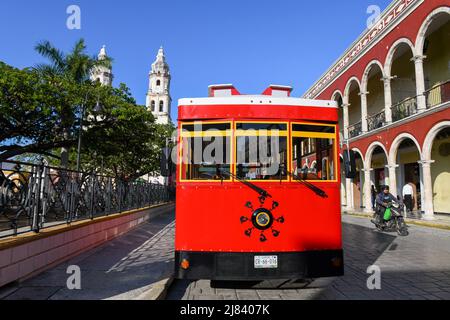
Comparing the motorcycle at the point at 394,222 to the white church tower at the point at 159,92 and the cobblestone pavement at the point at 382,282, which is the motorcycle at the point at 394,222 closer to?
the cobblestone pavement at the point at 382,282

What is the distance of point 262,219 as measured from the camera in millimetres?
4902

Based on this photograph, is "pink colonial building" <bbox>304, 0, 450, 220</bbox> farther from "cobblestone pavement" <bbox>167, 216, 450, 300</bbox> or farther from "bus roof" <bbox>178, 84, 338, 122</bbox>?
"bus roof" <bbox>178, 84, 338, 122</bbox>

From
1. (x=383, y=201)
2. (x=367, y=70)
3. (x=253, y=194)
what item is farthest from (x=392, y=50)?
(x=253, y=194)


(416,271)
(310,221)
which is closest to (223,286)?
(310,221)

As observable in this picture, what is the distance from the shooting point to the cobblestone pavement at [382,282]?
5.33 m

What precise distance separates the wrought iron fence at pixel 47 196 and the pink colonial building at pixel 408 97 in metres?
9.81

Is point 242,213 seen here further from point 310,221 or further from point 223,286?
point 223,286

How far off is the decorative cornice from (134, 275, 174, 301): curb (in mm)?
17167

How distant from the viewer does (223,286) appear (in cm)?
594

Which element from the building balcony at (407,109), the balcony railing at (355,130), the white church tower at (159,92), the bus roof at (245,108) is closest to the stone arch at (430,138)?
the building balcony at (407,109)

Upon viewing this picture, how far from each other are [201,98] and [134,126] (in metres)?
17.3

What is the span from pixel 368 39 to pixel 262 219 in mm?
20041

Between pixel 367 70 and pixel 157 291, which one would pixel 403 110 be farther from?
pixel 157 291

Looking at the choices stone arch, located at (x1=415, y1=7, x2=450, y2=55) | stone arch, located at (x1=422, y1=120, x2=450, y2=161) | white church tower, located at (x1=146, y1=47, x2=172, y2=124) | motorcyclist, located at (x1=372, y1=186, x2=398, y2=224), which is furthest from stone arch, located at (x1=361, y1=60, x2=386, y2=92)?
white church tower, located at (x1=146, y1=47, x2=172, y2=124)
